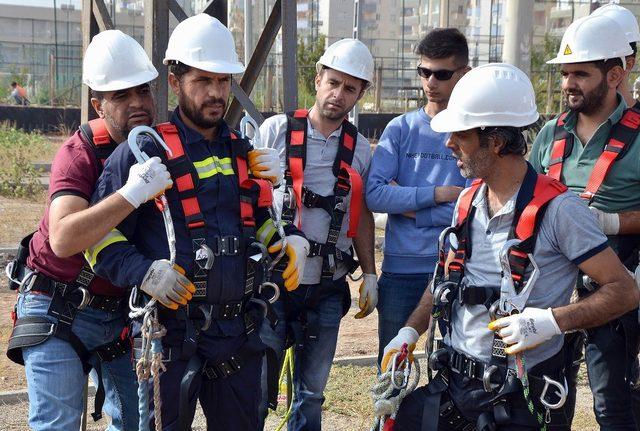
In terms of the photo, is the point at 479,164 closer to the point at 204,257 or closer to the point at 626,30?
the point at 204,257

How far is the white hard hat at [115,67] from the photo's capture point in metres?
3.98

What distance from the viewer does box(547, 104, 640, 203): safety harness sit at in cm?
443

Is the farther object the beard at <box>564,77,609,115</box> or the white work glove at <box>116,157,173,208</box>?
the beard at <box>564,77,609,115</box>

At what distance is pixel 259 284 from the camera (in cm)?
395

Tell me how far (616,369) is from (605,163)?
1.02 m

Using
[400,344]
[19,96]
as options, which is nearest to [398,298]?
[400,344]

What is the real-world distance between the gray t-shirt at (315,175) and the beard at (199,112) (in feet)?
2.72

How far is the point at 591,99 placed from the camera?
457cm

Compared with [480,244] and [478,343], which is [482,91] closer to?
[480,244]

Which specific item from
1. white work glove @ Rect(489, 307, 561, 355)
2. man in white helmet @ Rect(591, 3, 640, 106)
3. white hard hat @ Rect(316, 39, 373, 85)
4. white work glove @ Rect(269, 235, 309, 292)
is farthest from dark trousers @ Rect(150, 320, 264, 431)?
man in white helmet @ Rect(591, 3, 640, 106)

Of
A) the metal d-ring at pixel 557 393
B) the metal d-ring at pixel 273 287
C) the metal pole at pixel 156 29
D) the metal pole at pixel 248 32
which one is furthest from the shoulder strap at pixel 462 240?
the metal pole at pixel 248 32

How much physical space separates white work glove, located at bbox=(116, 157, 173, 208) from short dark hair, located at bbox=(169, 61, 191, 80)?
553 millimetres

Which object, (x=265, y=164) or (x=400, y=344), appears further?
(x=265, y=164)

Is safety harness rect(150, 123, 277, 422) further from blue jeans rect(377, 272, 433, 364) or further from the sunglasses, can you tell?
the sunglasses
